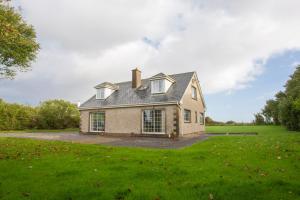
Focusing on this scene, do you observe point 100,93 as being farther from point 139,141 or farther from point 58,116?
point 58,116

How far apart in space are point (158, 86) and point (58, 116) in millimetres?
→ 24669

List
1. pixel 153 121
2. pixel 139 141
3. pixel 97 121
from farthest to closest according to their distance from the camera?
pixel 97 121 → pixel 153 121 → pixel 139 141

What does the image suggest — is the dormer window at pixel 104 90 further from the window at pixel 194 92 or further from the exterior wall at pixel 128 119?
the window at pixel 194 92

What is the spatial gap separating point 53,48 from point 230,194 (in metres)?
19.0

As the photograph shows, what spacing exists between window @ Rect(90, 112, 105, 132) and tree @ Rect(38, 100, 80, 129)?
1529cm

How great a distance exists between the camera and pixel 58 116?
39.6 metres

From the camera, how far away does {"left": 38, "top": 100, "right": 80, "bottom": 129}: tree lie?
3959 centimetres

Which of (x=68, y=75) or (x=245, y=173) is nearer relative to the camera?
(x=245, y=173)

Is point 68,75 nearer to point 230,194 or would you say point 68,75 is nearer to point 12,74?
point 12,74

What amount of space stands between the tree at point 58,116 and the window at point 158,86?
22565mm

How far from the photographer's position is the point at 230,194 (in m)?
4.84

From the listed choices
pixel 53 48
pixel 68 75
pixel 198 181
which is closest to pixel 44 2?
pixel 53 48

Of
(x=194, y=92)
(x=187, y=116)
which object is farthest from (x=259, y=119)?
(x=187, y=116)

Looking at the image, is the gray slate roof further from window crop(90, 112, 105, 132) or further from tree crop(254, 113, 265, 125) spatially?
tree crop(254, 113, 265, 125)
